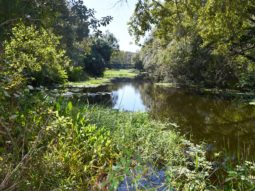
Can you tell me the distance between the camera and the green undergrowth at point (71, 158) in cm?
323

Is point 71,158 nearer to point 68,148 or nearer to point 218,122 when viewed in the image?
point 68,148

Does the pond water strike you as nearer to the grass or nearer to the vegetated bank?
the vegetated bank

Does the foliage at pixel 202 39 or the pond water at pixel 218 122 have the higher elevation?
the foliage at pixel 202 39

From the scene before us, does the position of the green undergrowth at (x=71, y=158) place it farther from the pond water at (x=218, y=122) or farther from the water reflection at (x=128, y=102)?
the water reflection at (x=128, y=102)

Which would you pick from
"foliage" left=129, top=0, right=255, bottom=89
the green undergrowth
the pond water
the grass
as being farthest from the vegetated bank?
the grass

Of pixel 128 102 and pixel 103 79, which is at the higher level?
pixel 128 102

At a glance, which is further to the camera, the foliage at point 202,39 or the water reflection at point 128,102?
the water reflection at point 128,102

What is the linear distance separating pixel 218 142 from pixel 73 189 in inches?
278

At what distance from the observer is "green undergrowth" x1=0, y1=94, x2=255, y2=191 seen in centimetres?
323

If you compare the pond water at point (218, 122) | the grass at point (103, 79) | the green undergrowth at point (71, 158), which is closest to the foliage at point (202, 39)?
the pond water at point (218, 122)

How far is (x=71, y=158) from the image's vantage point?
5.02 metres

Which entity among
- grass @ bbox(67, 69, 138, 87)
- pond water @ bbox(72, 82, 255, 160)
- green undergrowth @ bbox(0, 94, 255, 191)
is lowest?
grass @ bbox(67, 69, 138, 87)

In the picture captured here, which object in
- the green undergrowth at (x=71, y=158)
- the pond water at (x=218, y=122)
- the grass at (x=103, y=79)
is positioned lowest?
the grass at (x=103, y=79)

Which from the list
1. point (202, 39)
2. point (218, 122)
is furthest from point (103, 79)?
point (218, 122)
